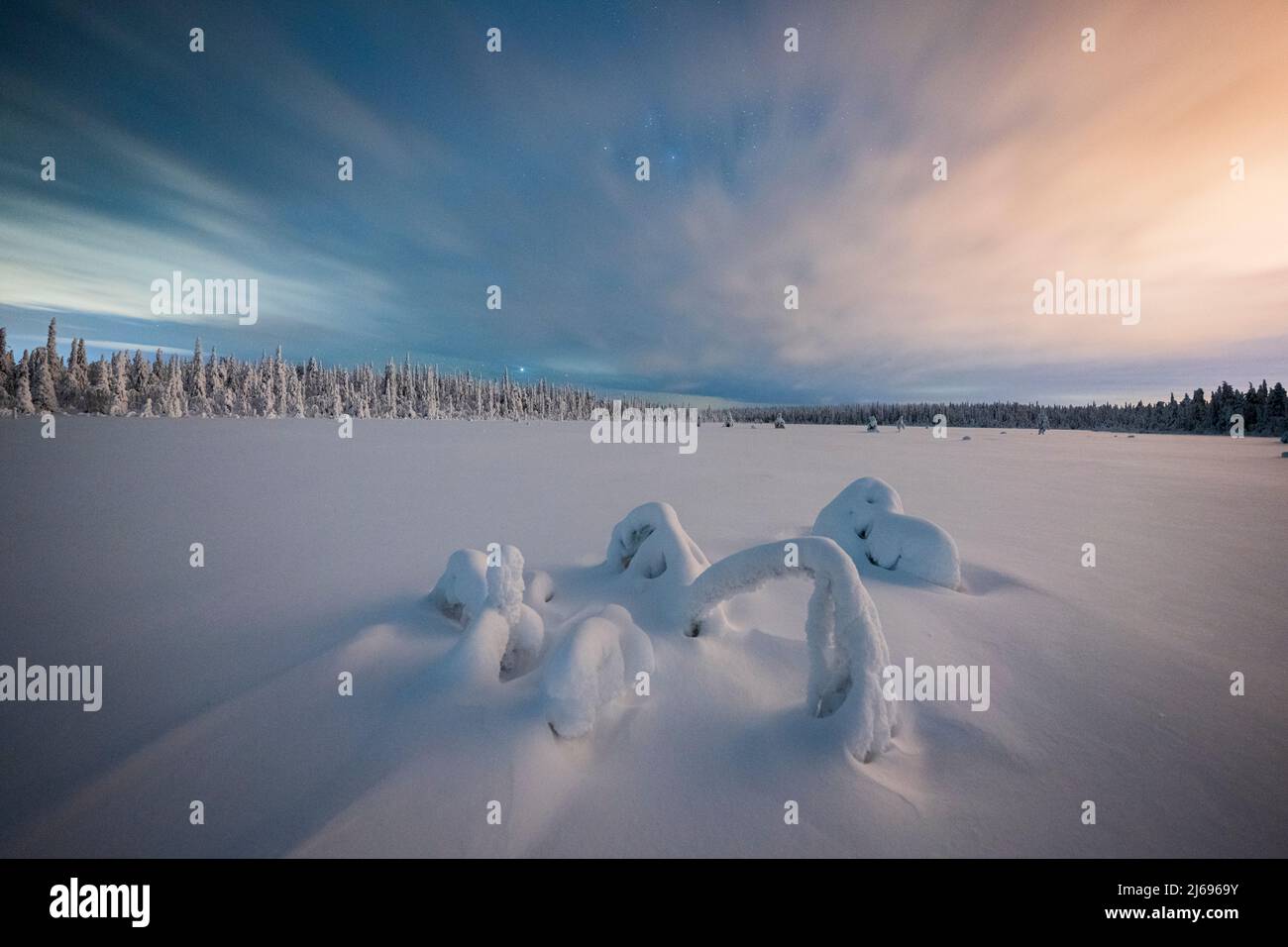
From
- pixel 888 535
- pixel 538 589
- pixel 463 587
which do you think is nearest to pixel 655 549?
pixel 538 589

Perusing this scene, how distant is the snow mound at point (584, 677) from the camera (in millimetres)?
2973

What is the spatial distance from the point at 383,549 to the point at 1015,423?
145040 millimetres

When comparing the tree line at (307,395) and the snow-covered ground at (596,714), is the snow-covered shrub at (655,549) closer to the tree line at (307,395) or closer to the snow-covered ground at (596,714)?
the snow-covered ground at (596,714)

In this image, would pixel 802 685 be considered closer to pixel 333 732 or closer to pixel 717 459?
pixel 333 732

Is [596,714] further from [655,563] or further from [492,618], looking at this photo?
[655,563]

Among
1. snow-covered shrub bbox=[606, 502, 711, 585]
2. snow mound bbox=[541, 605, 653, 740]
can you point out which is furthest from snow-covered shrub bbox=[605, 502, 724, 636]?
snow mound bbox=[541, 605, 653, 740]

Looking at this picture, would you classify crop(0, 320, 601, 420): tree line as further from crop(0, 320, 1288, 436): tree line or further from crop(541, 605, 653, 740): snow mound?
crop(541, 605, 653, 740): snow mound

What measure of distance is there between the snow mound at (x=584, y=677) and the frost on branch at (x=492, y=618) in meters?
0.62

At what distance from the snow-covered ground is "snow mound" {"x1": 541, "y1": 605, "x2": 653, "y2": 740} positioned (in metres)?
0.03

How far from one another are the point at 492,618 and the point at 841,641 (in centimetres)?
291

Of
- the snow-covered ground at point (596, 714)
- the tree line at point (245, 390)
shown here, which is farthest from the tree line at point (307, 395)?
the snow-covered ground at point (596, 714)

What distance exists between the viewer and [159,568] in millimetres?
6277
